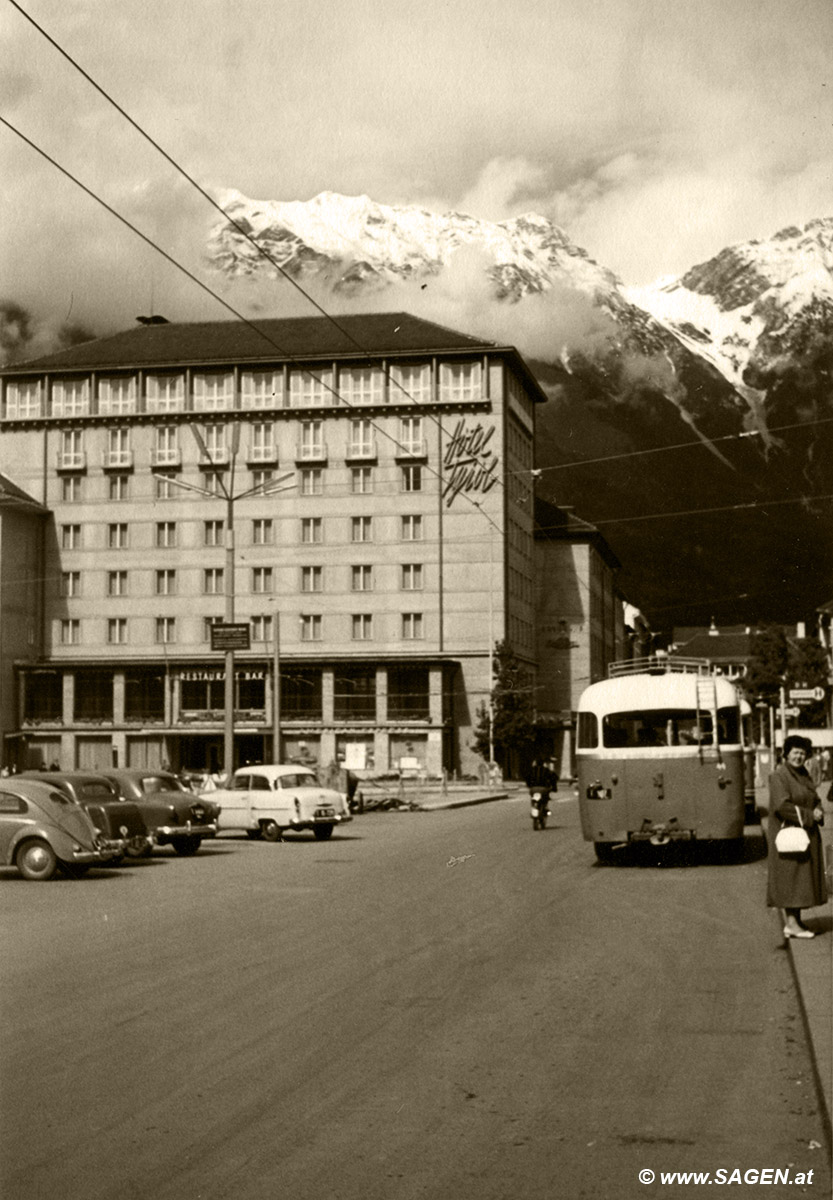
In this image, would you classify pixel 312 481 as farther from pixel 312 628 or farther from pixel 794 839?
pixel 794 839

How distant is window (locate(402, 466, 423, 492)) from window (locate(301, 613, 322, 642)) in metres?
8.83

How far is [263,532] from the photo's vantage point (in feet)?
286

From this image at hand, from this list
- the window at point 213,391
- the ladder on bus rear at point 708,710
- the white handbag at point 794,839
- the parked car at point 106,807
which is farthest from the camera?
the window at point 213,391

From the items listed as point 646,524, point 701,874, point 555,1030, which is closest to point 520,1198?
point 555,1030

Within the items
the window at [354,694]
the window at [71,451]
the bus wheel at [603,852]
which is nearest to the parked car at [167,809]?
the bus wheel at [603,852]

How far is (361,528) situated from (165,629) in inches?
498

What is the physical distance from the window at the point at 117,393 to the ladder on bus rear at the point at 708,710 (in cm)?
7371

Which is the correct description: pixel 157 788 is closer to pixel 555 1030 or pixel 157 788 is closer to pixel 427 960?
pixel 427 960

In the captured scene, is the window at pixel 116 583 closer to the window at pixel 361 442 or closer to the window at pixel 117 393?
the window at pixel 117 393

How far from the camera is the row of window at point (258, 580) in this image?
3383 inches

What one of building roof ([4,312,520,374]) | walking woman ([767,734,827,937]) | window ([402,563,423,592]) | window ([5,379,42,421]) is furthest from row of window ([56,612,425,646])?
walking woman ([767,734,827,937])

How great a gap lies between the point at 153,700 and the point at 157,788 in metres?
59.5

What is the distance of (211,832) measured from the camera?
27.6 meters

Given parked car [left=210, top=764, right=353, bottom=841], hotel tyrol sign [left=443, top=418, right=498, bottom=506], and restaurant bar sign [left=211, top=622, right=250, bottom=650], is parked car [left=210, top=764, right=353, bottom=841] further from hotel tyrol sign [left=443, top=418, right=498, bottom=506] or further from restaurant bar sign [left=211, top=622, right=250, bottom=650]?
hotel tyrol sign [left=443, top=418, right=498, bottom=506]
